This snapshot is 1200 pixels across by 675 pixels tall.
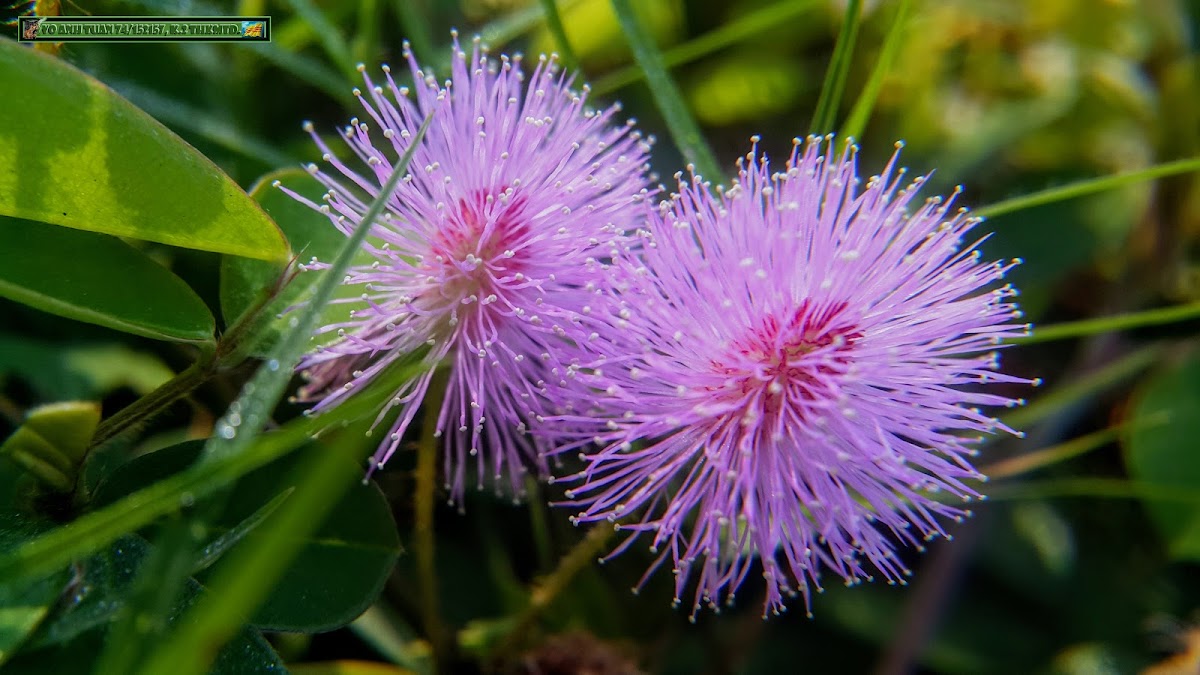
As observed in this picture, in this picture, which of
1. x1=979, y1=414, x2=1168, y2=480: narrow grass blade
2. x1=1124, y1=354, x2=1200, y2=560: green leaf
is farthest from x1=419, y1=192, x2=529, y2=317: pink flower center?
x1=1124, y1=354, x2=1200, y2=560: green leaf

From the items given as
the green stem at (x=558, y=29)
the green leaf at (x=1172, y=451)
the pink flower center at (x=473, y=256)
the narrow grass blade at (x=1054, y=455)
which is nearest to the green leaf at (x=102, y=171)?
the pink flower center at (x=473, y=256)

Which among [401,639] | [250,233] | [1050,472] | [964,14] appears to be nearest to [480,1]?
[964,14]

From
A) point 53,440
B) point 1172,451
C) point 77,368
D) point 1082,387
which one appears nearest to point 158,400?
point 53,440

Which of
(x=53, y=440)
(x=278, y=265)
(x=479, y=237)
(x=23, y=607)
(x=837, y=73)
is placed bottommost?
(x=23, y=607)

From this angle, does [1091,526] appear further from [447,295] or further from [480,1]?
[480,1]

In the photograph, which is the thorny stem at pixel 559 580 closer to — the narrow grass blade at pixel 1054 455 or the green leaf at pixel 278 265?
the green leaf at pixel 278 265

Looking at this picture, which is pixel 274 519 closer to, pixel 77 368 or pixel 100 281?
pixel 100 281

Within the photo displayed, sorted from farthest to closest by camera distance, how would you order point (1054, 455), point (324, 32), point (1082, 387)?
point (1082, 387), point (1054, 455), point (324, 32)

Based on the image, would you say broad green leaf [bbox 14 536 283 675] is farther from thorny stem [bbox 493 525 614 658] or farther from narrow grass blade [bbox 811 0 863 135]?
narrow grass blade [bbox 811 0 863 135]
